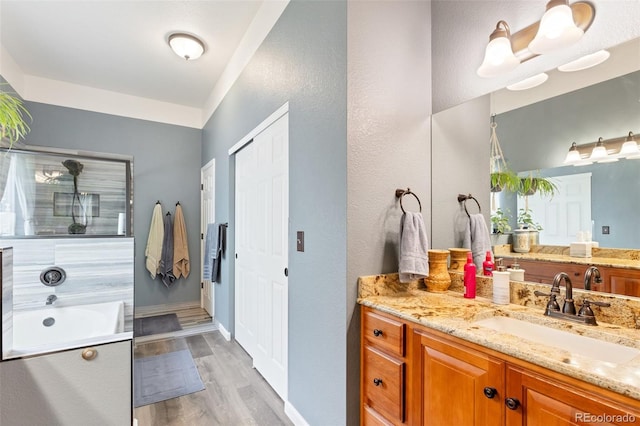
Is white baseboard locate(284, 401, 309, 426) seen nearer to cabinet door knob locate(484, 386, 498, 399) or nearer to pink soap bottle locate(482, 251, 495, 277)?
cabinet door knob locate(484, 386, 498, 399)

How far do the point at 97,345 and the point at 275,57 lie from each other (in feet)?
7.20

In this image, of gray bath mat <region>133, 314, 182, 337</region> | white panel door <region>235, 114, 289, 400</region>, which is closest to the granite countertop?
white panel door <region>235, 114, 289, 400</region>

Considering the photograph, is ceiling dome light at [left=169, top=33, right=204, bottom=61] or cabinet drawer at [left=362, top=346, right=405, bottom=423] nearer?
cabinet drawer at [left=362, top=346, right=405, bottom=423]

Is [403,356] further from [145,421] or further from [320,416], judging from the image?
[145,421]

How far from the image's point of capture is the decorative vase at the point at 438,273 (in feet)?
5.50

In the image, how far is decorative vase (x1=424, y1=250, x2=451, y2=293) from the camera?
1678mm

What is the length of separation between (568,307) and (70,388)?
7.51ft

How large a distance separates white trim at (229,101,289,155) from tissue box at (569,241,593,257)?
1.78 m

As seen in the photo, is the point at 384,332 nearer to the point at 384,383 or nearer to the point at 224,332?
the point at 384,383

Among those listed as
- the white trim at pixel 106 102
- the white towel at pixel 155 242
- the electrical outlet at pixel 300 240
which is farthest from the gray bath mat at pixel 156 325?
the white trim at pixel 106 102

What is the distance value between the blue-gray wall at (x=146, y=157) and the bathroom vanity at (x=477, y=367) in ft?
12.7

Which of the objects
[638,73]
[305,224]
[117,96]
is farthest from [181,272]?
[638,73]

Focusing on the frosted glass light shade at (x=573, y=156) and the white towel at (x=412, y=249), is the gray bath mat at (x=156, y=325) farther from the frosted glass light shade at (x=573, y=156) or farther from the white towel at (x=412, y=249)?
the frosted glass light shade at (x=573, y=156)

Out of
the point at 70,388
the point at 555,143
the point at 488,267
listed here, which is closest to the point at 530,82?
the point at 555,143
